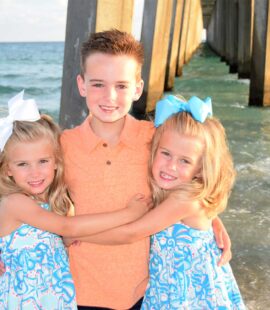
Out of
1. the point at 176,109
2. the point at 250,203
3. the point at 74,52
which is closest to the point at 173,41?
the point at 250,203

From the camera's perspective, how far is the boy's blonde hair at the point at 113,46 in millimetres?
1789

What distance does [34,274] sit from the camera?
5.82 feet

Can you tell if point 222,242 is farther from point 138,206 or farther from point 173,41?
point 173,41

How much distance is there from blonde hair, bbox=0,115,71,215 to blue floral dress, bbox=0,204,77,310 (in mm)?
118

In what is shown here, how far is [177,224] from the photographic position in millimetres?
1856

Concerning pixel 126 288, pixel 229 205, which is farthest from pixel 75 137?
pixel 229 205

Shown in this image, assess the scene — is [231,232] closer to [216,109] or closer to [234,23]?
[216,109]

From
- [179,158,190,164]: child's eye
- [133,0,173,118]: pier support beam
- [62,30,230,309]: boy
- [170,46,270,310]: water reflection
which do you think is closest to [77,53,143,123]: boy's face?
[62,30,230,309]: boy

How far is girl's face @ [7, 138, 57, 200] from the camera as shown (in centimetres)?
183

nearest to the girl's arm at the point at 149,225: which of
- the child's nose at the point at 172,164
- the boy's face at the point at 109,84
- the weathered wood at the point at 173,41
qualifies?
the child's nose at the point at 172,164

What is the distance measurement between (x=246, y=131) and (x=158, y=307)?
17.3 ft

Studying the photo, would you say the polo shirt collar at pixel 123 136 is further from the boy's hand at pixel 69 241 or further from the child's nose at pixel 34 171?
the boy's hand at pixel 69 241

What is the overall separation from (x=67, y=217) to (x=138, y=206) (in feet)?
0.78

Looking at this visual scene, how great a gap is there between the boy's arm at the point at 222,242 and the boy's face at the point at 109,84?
0.56 meters
